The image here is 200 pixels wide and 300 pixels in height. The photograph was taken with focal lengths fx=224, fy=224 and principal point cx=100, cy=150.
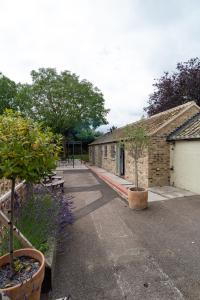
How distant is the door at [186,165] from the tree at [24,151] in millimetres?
8385

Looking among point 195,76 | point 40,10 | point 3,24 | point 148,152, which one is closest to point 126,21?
point 40,10

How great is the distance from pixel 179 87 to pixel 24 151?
2282 centimetres

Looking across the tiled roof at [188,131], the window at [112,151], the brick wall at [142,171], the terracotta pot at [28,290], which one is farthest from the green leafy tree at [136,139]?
the window at [112,151]

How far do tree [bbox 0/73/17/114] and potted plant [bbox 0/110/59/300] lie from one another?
129 feet

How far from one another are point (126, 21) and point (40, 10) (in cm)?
338

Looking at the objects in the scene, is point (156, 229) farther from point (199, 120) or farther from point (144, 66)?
point (144, 66)

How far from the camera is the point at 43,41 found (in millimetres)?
9711

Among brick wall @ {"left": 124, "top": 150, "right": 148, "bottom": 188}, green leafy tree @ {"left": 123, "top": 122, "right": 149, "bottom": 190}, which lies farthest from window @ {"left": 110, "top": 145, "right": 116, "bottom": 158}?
green leafy tree @ {"left": 123, "top": 122, "right": 149, "bottom": 190}

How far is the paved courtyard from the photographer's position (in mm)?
3562

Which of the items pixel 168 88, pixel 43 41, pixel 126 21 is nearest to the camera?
pixel 126 21

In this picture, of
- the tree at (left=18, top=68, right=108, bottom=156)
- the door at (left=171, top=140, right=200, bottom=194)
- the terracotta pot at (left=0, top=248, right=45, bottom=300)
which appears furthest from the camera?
the tree at (left=18, top=68, right=108, bottom=156)

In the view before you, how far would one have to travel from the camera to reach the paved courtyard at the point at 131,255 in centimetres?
356

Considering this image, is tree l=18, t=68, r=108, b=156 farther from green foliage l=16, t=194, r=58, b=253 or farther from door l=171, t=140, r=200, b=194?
green foliage l=16, t=194, r=58, b=253

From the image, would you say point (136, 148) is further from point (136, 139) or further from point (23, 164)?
point (23, 164)
